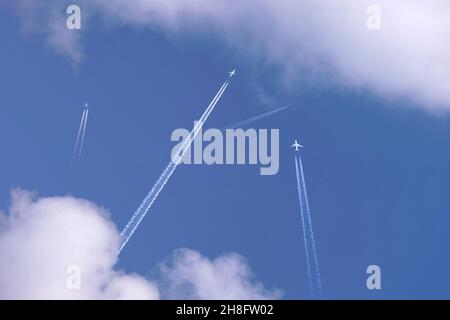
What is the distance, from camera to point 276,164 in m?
16.5
